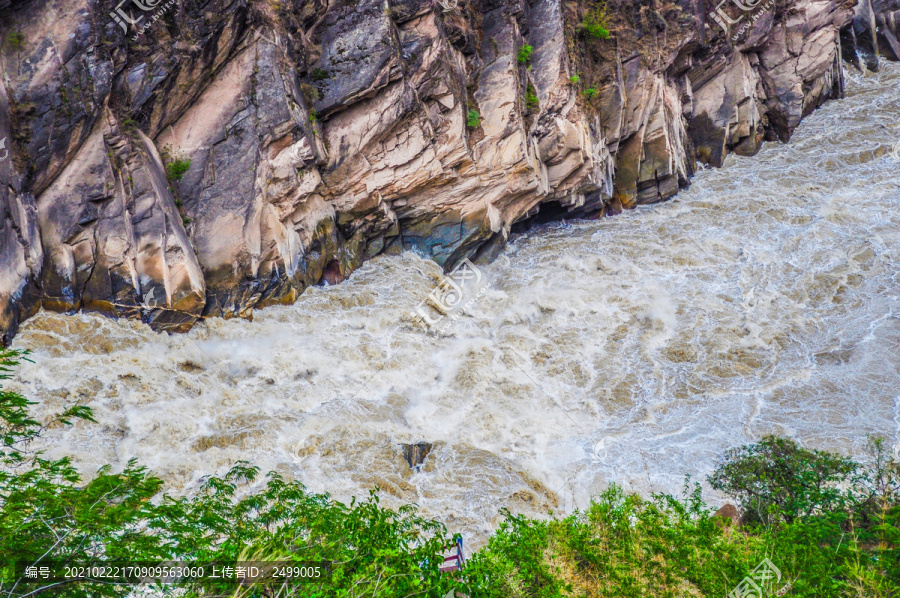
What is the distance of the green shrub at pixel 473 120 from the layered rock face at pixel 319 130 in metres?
0.06

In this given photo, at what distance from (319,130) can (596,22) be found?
50.6 feet

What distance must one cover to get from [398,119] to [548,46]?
8.90 meters

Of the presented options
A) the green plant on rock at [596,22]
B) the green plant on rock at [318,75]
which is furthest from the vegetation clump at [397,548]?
the green plant on rock at [596,22]

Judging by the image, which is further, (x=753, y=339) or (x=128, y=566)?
(x=753, y=339)

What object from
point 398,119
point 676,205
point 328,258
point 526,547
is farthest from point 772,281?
point 526,547

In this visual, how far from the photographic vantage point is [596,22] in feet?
94.9

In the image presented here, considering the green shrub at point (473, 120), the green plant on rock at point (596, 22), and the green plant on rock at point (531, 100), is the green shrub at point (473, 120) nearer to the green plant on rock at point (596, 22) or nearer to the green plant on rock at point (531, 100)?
the green plant on rock at point (531, 100)

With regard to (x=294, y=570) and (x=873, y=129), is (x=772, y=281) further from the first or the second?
(x=294, y=570)

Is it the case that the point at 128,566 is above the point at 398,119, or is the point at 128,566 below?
below

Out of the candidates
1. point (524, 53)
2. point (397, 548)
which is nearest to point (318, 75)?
point (524, 53)

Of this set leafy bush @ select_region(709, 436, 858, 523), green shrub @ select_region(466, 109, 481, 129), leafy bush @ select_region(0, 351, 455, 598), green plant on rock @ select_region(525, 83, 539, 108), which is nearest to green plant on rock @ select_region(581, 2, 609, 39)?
green plant on rock @ select_region(525, 83, 539, 108)

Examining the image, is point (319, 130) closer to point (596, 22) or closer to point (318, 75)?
point (318, 75)

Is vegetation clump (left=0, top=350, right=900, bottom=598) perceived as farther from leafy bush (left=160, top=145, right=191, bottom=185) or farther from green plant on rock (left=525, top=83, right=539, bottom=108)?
green plant on rock (left=525, top=83, right=539, bottom=108)

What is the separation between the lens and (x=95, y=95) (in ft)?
53.7
